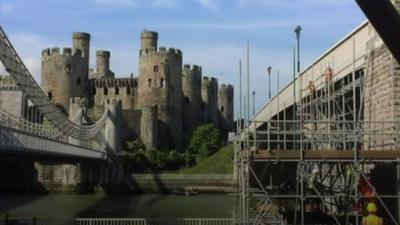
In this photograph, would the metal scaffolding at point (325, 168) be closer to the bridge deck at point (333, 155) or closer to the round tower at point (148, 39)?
the bridge deck at point (333, 155)

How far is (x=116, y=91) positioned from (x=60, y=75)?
514 cm

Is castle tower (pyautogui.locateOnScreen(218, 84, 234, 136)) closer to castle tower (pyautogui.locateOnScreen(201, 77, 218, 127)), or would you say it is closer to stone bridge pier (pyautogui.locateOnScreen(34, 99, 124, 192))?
castle tower (pyautogui.locateOnScreen(201, 77, 218, 127))

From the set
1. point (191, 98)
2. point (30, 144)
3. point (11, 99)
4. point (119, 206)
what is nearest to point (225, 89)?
point (191, 98)

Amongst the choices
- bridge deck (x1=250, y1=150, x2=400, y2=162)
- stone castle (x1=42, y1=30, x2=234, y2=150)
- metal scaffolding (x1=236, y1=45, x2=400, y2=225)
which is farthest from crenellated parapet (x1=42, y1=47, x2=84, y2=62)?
bridge deck (x1=250, y1=150, x2=400, y2=162)

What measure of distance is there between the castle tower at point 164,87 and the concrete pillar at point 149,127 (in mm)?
2771

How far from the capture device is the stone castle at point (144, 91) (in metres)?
54.2

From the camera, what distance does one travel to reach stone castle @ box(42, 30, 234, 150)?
54219 mm

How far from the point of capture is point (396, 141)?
12.4m

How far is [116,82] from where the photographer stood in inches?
2425

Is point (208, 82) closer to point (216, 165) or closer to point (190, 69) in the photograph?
point (190, 69)

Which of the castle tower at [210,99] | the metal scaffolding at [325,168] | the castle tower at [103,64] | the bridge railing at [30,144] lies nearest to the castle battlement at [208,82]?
the castle tower at [210,99]

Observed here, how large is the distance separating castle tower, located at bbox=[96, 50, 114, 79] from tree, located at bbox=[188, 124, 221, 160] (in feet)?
45.8

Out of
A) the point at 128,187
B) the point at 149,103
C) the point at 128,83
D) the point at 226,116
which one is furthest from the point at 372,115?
the point at 226,116

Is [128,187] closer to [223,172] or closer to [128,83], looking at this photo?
[223,172]
